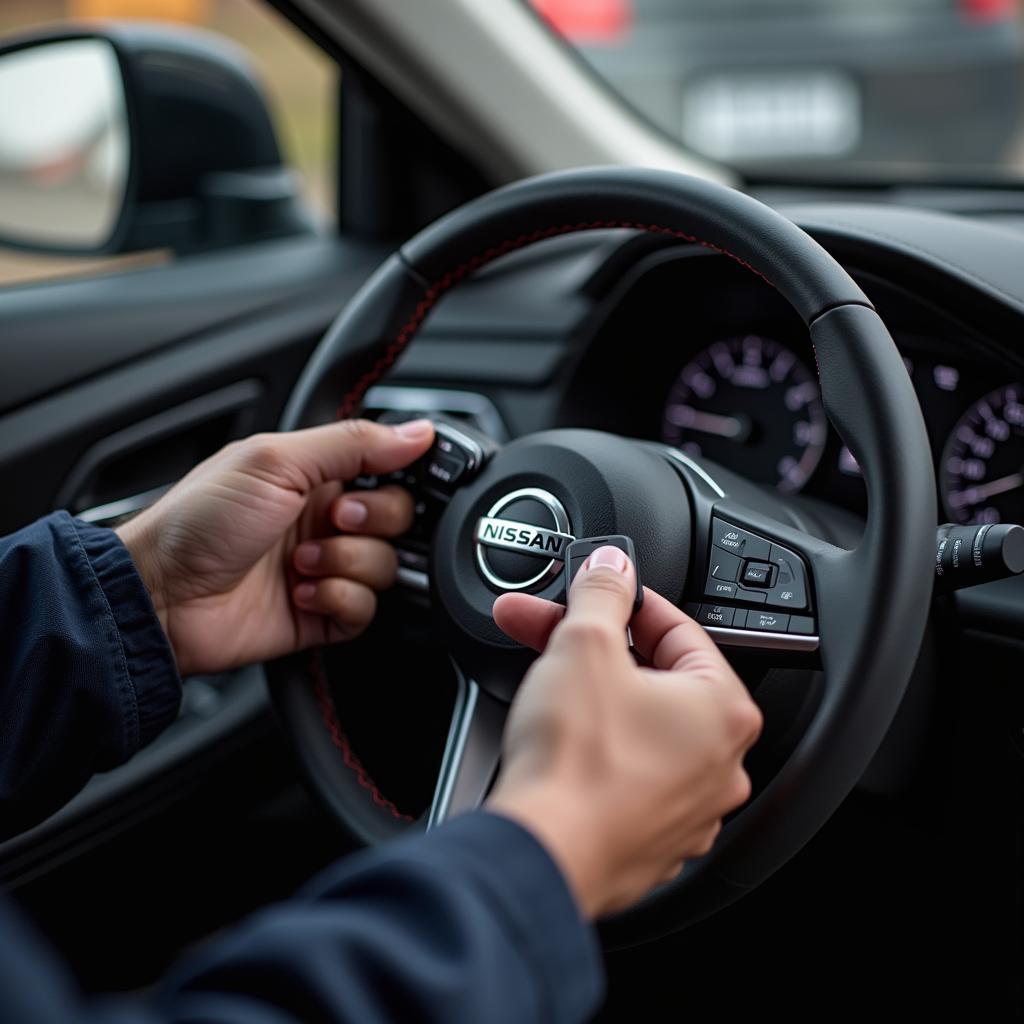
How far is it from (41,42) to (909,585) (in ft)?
4.65

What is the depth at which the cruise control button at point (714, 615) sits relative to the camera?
3.18ft

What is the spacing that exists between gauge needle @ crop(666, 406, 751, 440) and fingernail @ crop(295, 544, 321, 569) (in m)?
0.46

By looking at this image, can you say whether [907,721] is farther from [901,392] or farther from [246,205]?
[246,205]

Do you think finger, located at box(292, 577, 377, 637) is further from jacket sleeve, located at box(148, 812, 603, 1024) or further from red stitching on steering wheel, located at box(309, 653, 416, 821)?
jacket sleeve, located at box(148, 812, 603, 1024)

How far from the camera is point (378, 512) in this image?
3.97ft

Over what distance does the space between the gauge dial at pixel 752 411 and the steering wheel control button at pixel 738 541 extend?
360mm

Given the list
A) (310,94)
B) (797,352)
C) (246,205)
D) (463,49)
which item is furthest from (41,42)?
(310,94)

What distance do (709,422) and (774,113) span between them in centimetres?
282

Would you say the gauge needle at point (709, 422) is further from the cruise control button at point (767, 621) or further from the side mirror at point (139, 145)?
the side mirror at point (139, 145)

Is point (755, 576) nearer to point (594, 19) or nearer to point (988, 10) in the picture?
point (594, 19)

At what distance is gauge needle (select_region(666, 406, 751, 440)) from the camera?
140cm

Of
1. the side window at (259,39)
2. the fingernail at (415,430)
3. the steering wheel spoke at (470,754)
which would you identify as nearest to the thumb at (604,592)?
the steering wheel spoke at (470,754)

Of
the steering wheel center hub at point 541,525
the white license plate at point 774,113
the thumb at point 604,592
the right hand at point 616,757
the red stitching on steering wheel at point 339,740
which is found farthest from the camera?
the white license plate at point 774,113

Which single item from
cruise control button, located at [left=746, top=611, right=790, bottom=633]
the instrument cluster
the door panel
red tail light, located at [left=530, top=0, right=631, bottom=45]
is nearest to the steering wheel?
cruise control button, located at [left=746, top=611, right=790, bottom=633]
